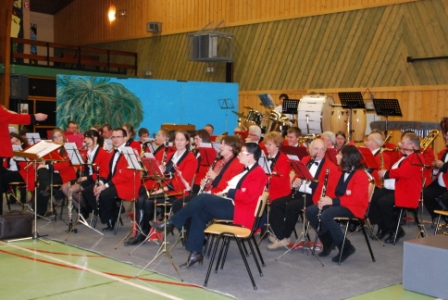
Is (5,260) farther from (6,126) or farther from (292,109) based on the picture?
(292,109)

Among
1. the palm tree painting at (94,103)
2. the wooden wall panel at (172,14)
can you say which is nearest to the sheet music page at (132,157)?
the palm tree painting at (94,103)

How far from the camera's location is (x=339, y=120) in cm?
1386

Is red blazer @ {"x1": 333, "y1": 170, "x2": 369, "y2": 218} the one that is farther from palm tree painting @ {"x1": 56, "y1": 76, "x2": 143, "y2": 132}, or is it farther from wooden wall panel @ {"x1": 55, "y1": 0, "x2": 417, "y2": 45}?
palm tree painting @ {"x1": 56, "y1": 76, "x2": 143, "y2": 132}

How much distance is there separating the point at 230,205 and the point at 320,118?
8324mm

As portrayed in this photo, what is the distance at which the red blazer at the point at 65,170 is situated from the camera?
29.3 ft

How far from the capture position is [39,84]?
755 inches

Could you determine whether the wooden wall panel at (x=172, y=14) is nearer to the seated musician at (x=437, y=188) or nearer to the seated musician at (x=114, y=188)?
the seated musician at (x=437, y=188)

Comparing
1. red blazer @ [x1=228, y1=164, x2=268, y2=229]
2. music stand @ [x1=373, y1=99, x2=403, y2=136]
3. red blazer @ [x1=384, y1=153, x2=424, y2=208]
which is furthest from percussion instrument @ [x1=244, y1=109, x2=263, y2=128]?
red blazer @ [x1=228, y1=164, x2=268, y2=229]

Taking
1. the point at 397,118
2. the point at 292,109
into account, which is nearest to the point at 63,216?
the point at 292,109

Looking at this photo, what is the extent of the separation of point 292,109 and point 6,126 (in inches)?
323

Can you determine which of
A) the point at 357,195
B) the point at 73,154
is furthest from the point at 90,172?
the point at 357,195

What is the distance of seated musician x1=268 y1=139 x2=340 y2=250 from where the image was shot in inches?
284

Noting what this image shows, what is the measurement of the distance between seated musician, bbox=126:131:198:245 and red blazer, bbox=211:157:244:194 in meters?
0.59

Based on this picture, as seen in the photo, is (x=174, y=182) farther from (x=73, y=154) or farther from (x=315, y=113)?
(x=315, y=113)
